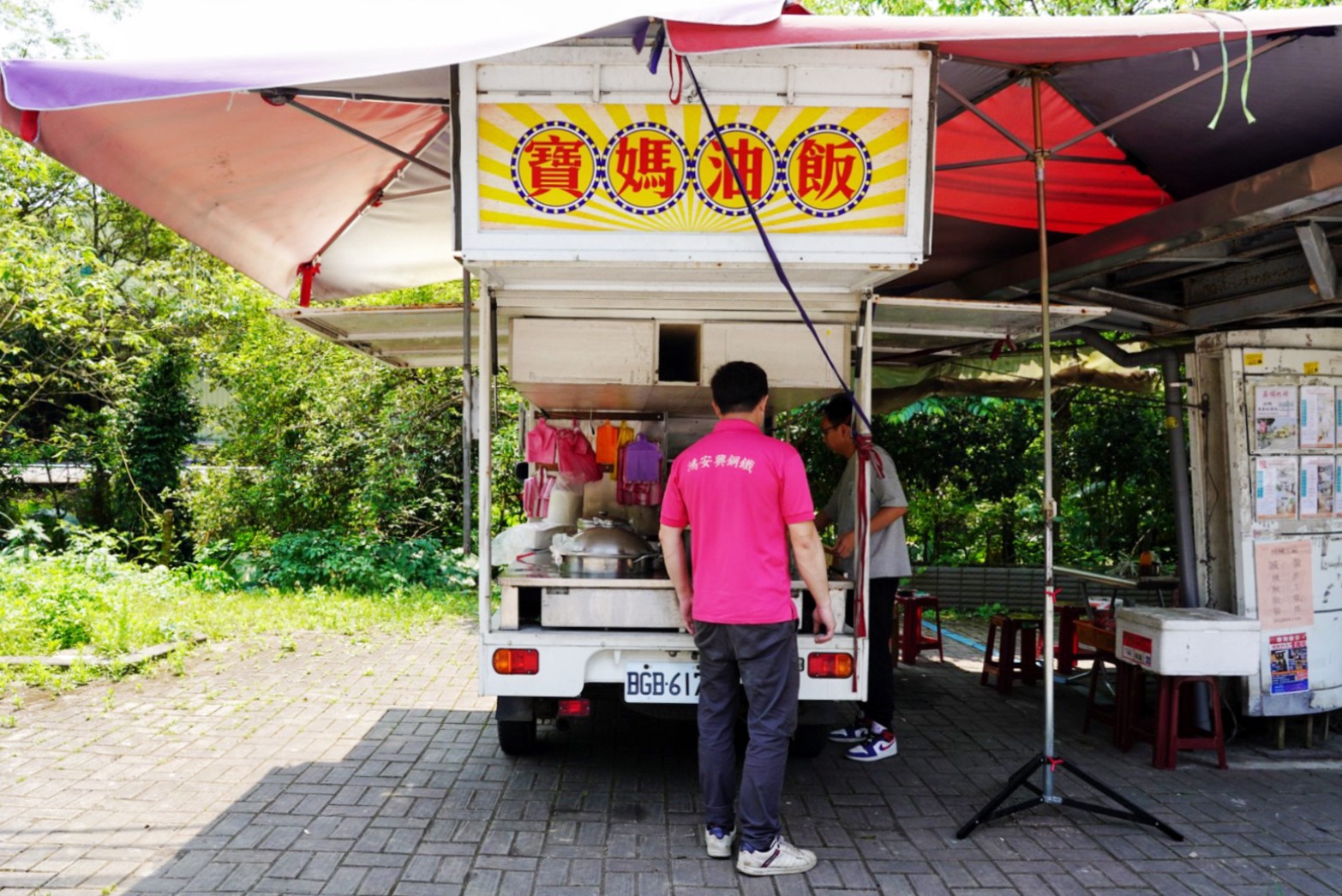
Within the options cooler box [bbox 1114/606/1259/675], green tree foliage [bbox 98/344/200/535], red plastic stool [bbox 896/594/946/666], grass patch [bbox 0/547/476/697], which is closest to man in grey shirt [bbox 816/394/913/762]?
cooler box [bbox 1114/606/1259/675]

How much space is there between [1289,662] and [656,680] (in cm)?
375

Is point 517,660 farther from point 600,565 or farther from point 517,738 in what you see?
point 517,738

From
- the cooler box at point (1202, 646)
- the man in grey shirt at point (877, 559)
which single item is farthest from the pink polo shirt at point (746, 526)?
the cooler box at point (1202, 646)

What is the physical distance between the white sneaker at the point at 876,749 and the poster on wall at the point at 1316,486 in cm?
270

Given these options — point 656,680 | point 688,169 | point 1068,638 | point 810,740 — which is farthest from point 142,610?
point 1068,638

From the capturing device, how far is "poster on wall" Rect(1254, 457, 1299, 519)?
210 inches

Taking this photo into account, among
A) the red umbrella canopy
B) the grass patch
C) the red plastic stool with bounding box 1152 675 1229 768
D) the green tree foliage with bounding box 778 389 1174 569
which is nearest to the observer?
the red umbrella canopy

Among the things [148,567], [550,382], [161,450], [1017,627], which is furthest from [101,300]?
[1017,627]

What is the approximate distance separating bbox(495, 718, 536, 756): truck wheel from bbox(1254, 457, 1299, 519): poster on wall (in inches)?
165

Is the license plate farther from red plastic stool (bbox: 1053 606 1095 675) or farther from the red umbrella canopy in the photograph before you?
red plastic stool (bbox: 1053 606 1095 675)

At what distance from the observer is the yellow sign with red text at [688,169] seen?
12.0 feet

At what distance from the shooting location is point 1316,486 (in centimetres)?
546

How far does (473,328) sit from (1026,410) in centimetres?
755

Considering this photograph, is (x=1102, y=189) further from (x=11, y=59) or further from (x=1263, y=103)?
(x=11, y=59)
